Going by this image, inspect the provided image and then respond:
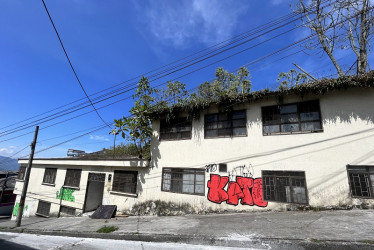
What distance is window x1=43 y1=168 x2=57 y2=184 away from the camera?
15.8 metres

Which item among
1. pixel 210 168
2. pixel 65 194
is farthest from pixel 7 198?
pixel 210 168

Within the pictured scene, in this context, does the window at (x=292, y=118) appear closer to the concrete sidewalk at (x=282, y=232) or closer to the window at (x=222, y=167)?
the window at (x=222, y=167)

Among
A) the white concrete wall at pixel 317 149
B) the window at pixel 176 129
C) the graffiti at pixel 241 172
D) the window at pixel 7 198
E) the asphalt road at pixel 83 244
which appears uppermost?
the window at pixel 176 129

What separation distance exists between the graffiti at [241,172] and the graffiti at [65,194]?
11815 millimetres

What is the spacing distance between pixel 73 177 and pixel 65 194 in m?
1.37

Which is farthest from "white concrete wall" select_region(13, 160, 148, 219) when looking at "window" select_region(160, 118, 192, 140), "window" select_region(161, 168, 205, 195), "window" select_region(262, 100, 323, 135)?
"window" select_region(262, 100, 323, 135)

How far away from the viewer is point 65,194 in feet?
47.2

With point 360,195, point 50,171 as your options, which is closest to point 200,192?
point 360,195

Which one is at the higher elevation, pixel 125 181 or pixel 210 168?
pixel 210 168

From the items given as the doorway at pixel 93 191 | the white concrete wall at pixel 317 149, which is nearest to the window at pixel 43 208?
the doorway at pixel 93 191

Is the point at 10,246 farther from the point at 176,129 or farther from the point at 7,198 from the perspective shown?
the point at 7,198

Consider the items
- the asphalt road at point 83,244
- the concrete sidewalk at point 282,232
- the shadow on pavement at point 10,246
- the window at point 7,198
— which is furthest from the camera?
the window at point 7,198

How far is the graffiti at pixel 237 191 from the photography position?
27.8ft

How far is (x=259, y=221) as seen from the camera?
669cm
